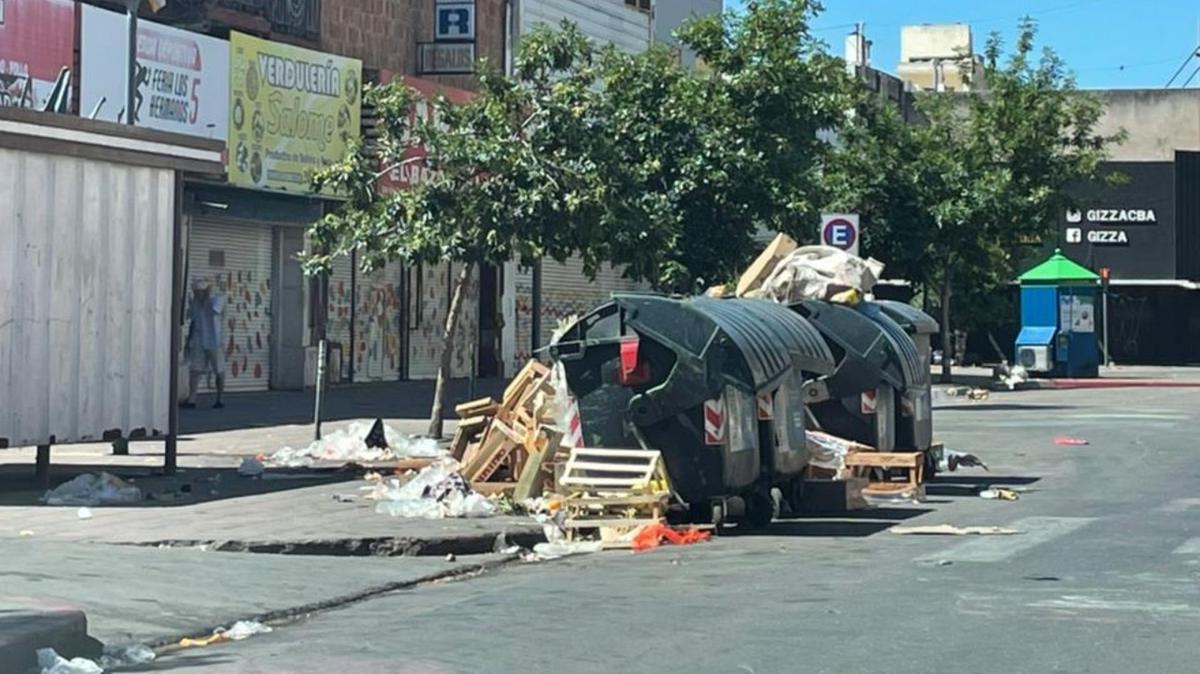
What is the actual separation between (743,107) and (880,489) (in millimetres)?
10018

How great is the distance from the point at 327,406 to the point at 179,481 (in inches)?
406

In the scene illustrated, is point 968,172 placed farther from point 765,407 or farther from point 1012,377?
point 765,407

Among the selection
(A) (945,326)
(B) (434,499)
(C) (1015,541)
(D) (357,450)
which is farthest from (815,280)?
(A) (945,326)

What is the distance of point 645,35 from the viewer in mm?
42188

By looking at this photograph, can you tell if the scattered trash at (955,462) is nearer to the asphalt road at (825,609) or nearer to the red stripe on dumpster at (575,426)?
the asphalt road at (825,609)

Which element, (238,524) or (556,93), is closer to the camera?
(238,524)

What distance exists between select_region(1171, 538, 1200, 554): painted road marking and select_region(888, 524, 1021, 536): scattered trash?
51.5 inches

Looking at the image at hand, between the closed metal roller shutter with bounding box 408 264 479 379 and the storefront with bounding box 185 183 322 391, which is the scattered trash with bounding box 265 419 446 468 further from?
the closed metal roller shutter with bounding box 408 264 479 379

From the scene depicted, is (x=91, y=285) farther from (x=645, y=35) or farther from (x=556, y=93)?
(x=645, y=35)

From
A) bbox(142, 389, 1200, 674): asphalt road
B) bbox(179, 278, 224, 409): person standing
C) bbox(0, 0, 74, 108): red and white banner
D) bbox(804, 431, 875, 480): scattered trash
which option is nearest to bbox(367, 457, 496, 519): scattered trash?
bbox(142, 389, 1200, 674): asphalt road

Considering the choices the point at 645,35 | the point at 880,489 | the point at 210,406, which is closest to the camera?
the point at 880,489

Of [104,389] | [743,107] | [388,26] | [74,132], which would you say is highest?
[388,26]

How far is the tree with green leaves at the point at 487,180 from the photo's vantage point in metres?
19.3

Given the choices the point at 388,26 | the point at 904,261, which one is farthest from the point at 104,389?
the point at 904,261
